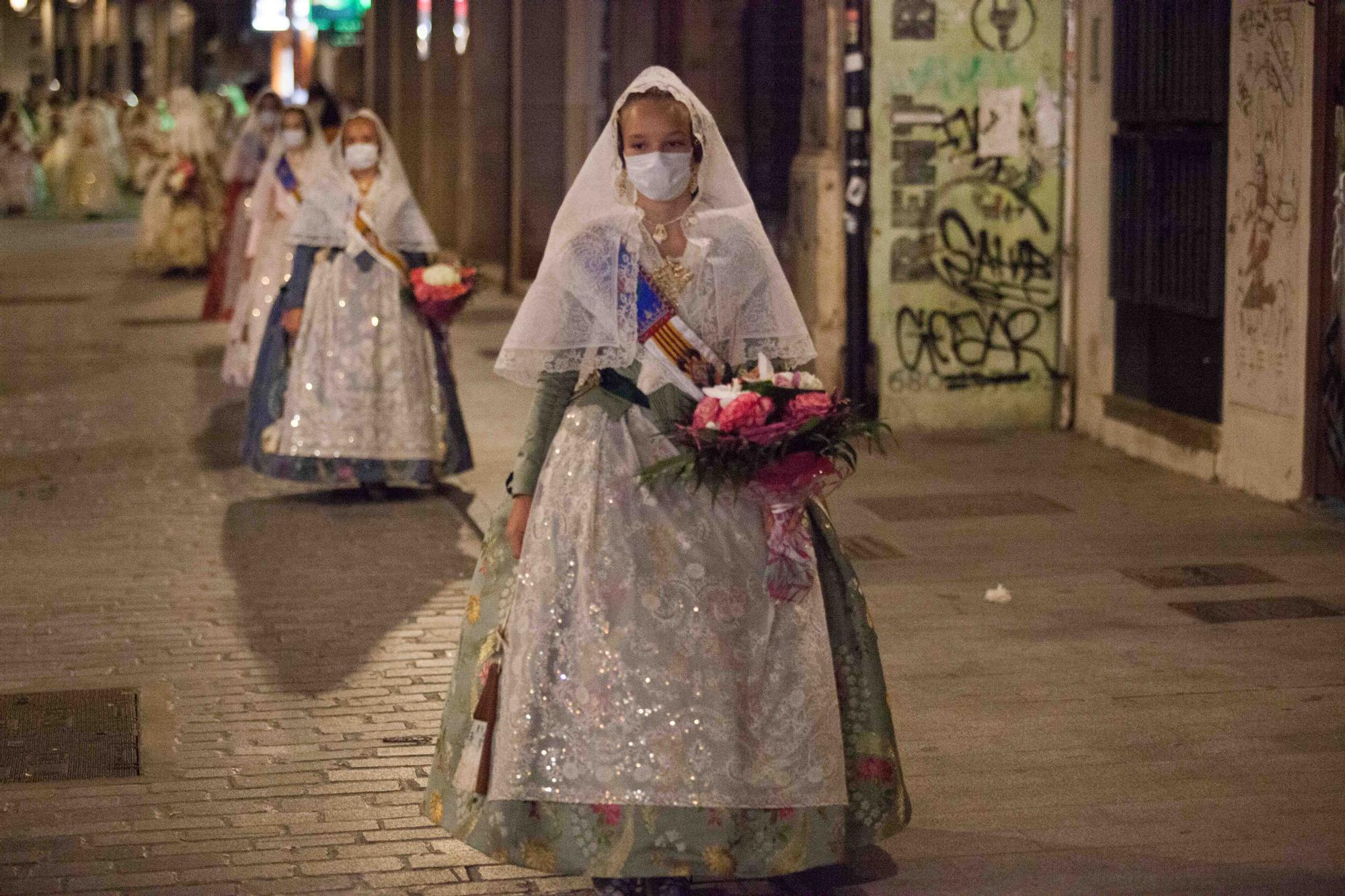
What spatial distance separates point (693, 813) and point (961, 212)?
8.32 meters

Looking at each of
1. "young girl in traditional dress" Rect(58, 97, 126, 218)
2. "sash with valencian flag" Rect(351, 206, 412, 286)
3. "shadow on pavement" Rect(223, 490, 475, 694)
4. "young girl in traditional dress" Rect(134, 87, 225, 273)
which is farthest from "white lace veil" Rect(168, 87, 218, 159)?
"shadow on pavement" Rect(223, 490, 475, 694)

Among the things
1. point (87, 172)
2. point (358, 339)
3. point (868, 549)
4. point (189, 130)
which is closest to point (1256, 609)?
point (868, 549)

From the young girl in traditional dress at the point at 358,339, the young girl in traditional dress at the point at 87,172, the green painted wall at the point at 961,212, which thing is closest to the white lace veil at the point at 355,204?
the young girl in traditional dress at the point at 358,339

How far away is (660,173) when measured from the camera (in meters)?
4.92

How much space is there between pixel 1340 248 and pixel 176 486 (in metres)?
5.70

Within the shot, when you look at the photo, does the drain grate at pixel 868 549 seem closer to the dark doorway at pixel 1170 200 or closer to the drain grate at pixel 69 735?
the dark doorway at pixel 1170 200

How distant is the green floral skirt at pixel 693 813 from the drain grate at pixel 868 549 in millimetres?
4091

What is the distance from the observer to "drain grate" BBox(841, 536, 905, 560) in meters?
9.06

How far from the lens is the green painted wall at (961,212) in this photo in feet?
40.7

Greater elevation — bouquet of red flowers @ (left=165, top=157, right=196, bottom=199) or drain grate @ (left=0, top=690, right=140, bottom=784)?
bouquet of red flowers @ (left=165, top=157, right=196, bottom=199)

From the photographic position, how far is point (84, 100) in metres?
41.9

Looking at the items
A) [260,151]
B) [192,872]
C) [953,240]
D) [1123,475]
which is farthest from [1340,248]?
[260,151]

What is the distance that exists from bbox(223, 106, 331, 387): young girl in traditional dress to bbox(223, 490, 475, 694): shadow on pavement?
2.71 metres

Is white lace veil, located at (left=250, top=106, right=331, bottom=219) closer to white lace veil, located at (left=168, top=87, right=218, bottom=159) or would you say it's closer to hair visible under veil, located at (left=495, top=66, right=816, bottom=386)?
hair visible under veil, located at (left=495, top=66, right=816, bottom=386)
